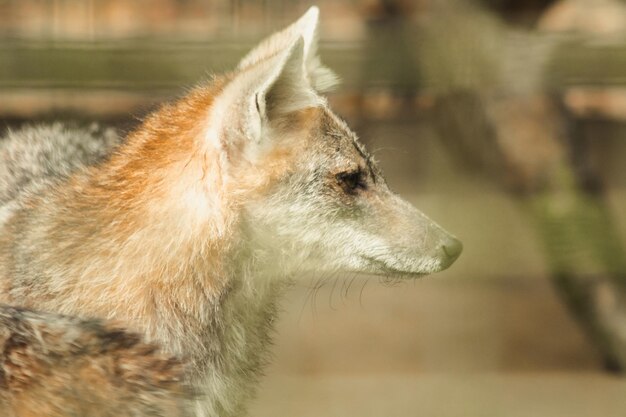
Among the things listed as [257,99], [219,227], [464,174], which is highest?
[257,99]

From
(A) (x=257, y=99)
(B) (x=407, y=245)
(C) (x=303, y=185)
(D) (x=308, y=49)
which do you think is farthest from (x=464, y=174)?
(A) (x=257, y=99)

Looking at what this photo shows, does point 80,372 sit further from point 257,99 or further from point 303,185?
point 303,185

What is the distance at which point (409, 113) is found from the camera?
6609 millimetres

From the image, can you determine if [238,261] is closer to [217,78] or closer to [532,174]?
[217,78]

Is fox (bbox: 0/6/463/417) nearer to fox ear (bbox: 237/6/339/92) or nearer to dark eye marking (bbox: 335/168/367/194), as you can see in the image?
dark eye marking (bbox: 335/168/367/194)

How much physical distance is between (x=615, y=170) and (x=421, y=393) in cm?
227

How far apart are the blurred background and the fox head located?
2.98 feet

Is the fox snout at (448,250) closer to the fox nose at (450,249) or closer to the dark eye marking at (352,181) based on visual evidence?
the fox nose at (450,249)

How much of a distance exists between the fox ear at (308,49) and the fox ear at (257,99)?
447 mm

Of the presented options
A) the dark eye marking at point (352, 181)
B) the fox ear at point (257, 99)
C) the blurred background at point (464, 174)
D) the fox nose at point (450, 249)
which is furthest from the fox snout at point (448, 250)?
the blurred background at point (464, 174)

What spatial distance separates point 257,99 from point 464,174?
3161 mm

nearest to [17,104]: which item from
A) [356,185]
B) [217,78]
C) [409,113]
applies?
[409,113]

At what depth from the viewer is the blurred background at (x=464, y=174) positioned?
16.9 feet

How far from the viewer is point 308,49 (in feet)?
13.6
